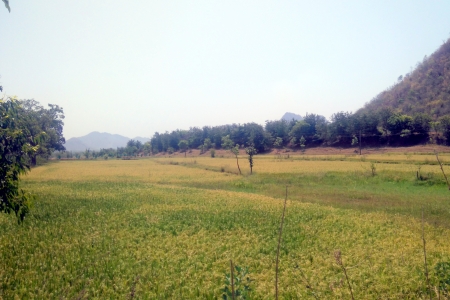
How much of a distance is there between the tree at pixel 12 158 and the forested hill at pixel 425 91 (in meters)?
73.3

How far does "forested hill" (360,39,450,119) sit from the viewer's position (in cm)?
6700

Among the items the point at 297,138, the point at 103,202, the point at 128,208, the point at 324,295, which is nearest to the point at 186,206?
the point at 128,208

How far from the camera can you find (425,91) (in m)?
75.4

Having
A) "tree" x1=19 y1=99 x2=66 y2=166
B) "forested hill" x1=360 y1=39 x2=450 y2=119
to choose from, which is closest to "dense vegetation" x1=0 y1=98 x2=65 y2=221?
"tree" x1=19 y1=99 x2=66 y2=166

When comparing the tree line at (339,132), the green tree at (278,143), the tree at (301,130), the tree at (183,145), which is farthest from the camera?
the tree at (183,145)

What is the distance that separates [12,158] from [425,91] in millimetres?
89590

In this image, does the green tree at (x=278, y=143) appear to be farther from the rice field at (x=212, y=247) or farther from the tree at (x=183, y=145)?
the rice field at (x=212, y=247)

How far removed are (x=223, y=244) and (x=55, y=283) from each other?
15.7ft

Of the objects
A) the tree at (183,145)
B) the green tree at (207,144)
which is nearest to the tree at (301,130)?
the green tree at (207,144)

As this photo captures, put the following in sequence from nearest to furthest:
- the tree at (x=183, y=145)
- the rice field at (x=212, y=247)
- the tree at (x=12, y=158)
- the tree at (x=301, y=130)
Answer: the tree at (x=12, y=158), the rice field at (x=212, y=247), the tree at (x=301, y=130), the tree at (x=183, y=145)

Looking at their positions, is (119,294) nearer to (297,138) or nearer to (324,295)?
(324,295)

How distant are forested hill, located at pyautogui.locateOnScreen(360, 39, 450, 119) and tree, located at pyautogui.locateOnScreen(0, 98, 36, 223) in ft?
240

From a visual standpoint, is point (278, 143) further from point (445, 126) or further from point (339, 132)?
point (445, 126)

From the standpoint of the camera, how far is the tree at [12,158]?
504 cm
